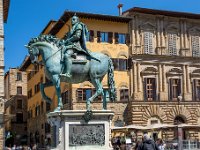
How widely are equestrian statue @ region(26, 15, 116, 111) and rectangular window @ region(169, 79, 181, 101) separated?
32.3 meters

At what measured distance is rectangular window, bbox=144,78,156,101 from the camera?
44938 mm

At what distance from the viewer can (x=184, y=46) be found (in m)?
47.9

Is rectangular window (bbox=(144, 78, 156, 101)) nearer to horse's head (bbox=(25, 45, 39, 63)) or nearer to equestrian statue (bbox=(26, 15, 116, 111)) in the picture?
equestrian statue (bbox=(26, 15, 116, 111))

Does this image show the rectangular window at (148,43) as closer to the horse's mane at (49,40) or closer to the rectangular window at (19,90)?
the horse's mane at (49,40)

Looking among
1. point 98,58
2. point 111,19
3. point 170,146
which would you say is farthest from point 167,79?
point 98,58

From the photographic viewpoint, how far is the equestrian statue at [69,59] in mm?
13734

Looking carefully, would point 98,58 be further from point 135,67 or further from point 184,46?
point 184,46

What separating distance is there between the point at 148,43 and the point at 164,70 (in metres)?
3.16

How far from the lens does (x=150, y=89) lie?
45156 mm

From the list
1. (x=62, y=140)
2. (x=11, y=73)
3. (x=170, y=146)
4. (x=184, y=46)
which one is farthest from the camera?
(x=11, y=73)

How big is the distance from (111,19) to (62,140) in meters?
32.7

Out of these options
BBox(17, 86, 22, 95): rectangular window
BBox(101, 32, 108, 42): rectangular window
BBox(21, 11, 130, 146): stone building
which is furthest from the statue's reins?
BBox(17, 86, 22, 95): rectangular window

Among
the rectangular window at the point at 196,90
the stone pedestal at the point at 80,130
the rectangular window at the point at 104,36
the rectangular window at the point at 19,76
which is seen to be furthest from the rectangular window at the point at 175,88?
the rectangular window at the point at 19,76

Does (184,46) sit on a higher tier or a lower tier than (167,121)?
higher
